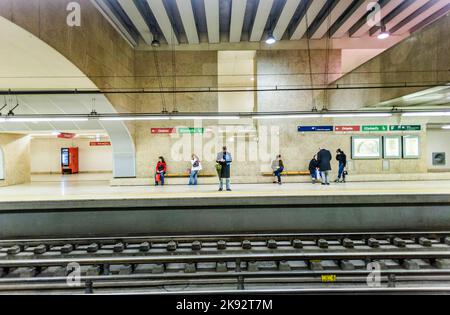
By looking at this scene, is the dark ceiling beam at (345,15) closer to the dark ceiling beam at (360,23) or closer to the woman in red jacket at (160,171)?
the dark ceiling beam at (360,23)

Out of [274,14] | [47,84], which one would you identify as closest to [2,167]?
[47,84]

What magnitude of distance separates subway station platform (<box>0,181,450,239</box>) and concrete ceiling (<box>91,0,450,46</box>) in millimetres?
5913

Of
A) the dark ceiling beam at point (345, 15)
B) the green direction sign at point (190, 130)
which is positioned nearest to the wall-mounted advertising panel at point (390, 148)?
the dark ceiling beam at point (345, 15)

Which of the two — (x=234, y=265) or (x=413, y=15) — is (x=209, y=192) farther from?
(x=413, y=15)

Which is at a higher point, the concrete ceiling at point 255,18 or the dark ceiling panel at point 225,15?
the dark ceiling panel at point 225,15

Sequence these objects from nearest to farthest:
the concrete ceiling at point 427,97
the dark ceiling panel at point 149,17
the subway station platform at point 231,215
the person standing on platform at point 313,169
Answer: the subway station platform at point 231,215 → the concrete ceiling at point 427,97 → the dark ceiling panel at point 149,17 → the person standing on platform at point 313,169

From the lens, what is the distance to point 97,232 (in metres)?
5.84

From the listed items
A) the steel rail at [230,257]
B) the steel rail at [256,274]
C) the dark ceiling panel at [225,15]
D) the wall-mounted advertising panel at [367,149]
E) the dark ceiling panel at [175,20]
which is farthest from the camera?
the wall-mounted advertising panel at [367,149]

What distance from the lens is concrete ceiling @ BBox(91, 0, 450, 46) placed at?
7.38 m

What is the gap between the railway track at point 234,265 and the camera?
3.08m

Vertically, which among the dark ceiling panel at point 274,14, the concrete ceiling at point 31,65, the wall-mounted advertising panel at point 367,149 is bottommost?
the wall-mounted advertising panel at point 367,149

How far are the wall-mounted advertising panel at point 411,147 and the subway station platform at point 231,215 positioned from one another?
17.2 feet
